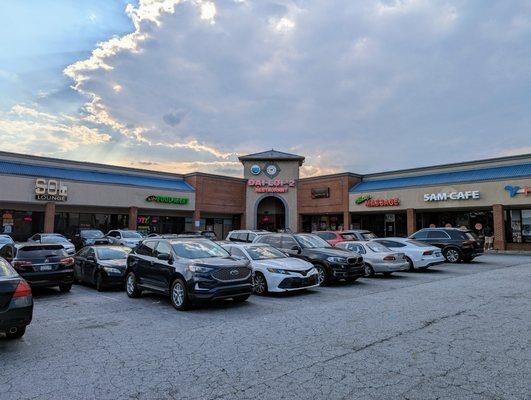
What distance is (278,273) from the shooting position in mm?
10773

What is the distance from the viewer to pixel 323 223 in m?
44.9

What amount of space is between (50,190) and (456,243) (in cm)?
2946

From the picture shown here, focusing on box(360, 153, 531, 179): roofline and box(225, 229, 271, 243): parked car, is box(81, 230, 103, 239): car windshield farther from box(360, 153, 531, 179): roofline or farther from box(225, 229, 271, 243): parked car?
box(360, 153, 531, 179): roofline

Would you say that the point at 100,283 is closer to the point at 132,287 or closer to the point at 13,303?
the point at 132,287

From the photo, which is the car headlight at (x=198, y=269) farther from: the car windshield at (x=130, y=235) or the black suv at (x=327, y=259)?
the car windshield at (x=130, y=235)

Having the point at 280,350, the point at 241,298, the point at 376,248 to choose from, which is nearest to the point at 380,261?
the point at 376,248

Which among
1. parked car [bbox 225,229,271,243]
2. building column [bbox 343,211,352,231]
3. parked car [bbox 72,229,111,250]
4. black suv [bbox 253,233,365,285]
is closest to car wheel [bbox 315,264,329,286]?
black suv [bbox 253,233,365,285]

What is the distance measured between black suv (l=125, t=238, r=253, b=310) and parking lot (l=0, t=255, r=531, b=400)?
1.34 feet

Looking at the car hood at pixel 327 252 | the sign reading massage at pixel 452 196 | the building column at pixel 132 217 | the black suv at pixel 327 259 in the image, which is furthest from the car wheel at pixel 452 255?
the building column at pixel 132 217

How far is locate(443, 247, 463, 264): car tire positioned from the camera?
67.8 feet

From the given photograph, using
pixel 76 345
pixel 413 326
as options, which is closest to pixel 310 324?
pixel 413 326

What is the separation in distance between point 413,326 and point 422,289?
4.93 meters

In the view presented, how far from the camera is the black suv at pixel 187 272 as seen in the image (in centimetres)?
893

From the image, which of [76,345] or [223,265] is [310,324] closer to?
[223,265]
